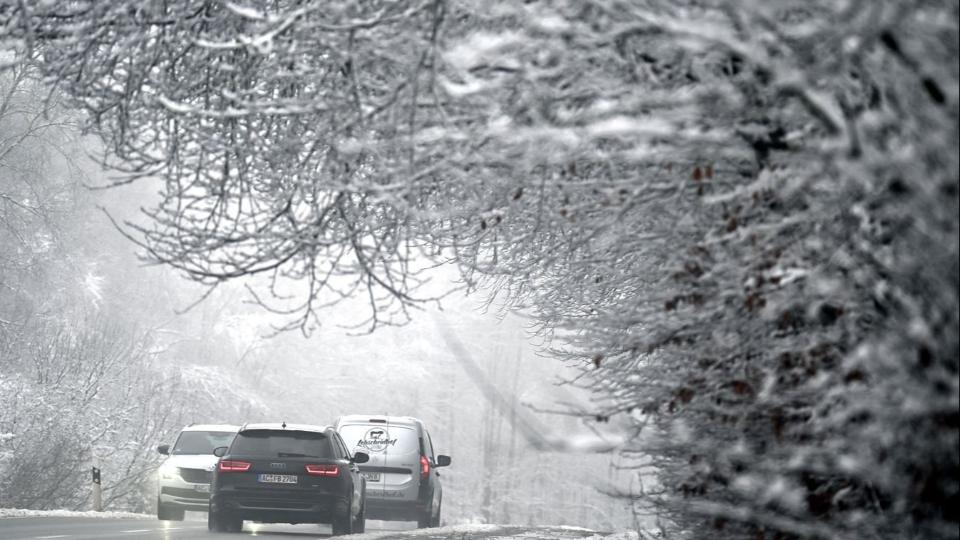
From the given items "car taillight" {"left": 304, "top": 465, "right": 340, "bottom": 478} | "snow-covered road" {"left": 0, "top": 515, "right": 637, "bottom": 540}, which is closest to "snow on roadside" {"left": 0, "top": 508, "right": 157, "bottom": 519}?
"snow-covered road" {"left": 0, "top": 515, "right": 637, "bottom": 540}

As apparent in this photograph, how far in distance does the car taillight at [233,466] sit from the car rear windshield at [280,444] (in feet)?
0.41

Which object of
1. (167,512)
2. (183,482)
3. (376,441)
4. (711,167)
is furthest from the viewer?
(167,512)

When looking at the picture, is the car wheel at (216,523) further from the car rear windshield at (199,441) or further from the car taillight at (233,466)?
the car rear windshield at (199,441)

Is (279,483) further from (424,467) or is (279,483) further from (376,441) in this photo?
(424,467)

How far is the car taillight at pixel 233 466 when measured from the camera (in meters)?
16.2

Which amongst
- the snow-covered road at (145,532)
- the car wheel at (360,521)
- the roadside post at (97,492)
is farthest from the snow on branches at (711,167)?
the roadside post at (97,492)

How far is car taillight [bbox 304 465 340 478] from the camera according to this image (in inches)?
641

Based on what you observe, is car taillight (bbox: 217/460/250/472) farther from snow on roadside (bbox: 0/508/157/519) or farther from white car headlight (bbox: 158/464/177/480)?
white car headlight (bbox: 158/464/177/480)

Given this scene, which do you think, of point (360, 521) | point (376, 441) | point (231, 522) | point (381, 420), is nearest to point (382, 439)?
point (376, 441)

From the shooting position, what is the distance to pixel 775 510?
642 centimetres

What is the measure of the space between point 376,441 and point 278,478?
13.9 ft

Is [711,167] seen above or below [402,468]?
above

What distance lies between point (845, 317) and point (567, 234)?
6272mm

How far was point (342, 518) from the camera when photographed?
643 inches
